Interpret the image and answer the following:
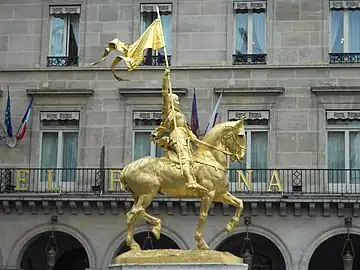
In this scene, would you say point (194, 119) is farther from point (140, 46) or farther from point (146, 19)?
point (140, 46)

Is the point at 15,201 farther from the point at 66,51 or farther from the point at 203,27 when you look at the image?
the point at 203,27

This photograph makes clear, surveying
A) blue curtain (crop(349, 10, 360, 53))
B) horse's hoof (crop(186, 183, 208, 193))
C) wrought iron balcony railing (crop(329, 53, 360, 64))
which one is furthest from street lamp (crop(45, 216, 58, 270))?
horse's hoof (crop(186, 183, 208, 193))

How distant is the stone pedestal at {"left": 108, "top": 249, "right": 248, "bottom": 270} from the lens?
16719 millimetres

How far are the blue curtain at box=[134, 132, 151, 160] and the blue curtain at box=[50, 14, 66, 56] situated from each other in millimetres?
4026

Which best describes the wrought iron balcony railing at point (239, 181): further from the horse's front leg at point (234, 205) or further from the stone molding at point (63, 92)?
the horse's front leg at point (234, 205)

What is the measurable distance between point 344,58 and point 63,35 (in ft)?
31.6

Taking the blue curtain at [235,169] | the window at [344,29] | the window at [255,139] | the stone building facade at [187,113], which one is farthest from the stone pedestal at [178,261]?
the window at [344,29]

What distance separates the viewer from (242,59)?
3219 cm

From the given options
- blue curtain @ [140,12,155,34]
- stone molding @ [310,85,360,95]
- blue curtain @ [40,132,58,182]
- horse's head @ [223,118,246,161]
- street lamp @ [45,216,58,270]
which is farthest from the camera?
blue curtain @ [140,12,155,34]

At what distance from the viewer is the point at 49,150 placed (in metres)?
→ 32.6

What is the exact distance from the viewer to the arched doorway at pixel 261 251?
3241 centimetres

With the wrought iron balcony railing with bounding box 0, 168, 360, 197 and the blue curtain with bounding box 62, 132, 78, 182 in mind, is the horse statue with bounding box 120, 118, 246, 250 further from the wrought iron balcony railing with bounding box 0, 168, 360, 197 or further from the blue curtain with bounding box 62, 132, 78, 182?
the blue curtain with bounding box 62, 132, 78, 182

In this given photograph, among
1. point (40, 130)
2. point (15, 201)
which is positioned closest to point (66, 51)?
point (40, 130)

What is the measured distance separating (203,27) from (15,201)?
8.55 meters
